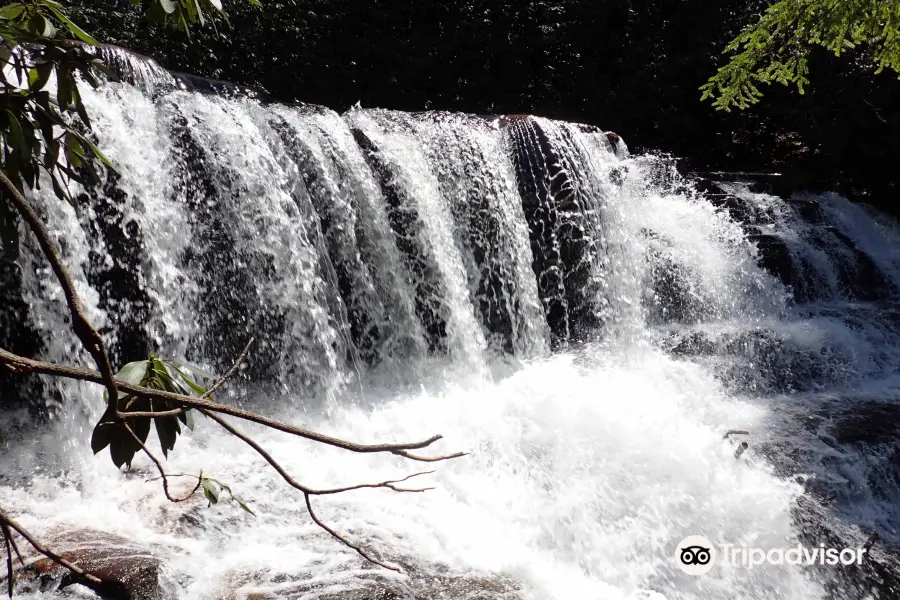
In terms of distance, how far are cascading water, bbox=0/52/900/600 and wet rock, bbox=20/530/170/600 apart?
12 centimetres

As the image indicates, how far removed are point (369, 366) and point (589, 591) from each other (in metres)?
3.40

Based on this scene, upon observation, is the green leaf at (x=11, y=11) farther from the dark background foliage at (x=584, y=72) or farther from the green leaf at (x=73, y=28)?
the dark background foliage at (x=584, y=72)

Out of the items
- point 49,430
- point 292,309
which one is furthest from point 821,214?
point 49,430

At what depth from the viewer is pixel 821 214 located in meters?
8.64

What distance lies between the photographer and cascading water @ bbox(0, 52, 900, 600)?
3279mm

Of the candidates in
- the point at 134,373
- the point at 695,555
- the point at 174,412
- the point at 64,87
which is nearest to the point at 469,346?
the point at 695,555

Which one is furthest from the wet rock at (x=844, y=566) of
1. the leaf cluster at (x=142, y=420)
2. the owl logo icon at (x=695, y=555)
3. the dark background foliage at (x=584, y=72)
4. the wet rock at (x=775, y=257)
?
the dark background foliage at (x=584, y=72)

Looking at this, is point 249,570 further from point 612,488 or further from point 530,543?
point 612,488

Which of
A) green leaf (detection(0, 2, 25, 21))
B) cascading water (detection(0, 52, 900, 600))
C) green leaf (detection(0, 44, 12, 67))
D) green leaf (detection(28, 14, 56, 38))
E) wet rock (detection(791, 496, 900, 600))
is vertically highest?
green leaf (detection(0, 2, 25, 21))

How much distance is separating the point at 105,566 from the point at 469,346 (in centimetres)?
394

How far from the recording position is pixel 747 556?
340cm

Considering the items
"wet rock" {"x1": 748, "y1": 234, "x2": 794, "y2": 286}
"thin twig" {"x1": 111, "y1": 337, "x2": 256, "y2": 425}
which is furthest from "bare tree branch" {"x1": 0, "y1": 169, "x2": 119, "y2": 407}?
"wet rock" {"x1": 748, "y1": 234, "x2": 794, "y2": 286}

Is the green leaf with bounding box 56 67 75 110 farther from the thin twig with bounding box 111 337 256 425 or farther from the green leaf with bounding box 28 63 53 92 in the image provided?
the thin twig with bounding box 111 337 256 425

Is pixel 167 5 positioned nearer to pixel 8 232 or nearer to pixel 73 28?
pixel 73 28
